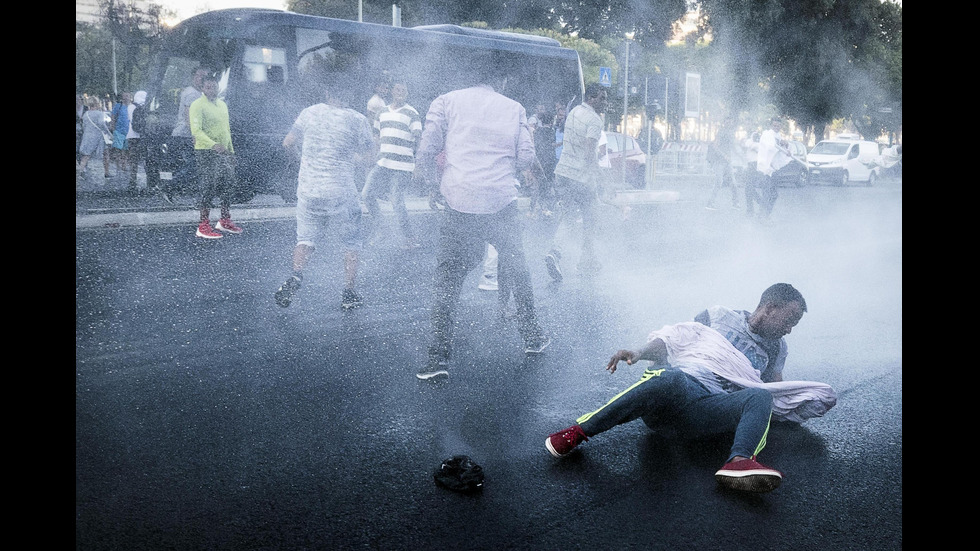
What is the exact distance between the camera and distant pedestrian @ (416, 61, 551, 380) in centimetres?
337

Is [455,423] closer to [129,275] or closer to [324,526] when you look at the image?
[324,526]

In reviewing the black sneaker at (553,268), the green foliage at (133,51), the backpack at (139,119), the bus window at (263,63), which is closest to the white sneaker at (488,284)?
the black sneaker at (553,268)

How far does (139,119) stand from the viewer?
9625 mm

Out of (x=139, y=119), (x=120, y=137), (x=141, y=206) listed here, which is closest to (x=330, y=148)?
(x=141, y=206)

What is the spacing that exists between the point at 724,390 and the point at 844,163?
1942 centimetres

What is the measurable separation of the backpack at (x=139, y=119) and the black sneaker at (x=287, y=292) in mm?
→ 6159

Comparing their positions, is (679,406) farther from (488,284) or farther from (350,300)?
(488,284)

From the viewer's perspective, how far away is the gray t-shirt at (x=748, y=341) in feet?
8.95

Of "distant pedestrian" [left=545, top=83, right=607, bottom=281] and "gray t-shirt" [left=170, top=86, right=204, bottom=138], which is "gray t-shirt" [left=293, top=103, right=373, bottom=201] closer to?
"distant pedestrian" [left=545, top=83, right=607, bottom=281]

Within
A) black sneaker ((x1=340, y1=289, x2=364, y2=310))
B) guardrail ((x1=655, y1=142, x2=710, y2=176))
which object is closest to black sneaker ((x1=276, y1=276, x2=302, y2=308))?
black sneaker ((x1=340, y1=289, x2=364, y2=310))

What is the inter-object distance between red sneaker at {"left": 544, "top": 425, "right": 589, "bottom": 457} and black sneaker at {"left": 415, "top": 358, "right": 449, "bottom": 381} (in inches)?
33.9

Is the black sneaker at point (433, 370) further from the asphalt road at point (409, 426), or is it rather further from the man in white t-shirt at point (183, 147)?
the man in white t-shirt at point (183, 147)

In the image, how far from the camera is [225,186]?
7004 millimetres
